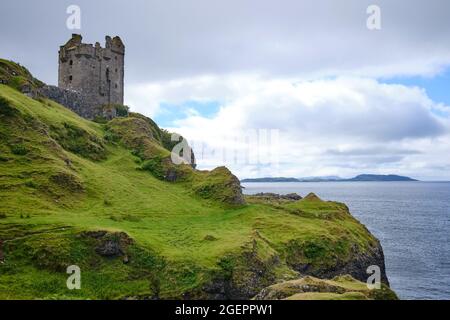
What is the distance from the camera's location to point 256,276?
44125 mm

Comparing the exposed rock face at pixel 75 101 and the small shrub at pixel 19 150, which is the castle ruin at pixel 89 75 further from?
the small shrub at pixel 19 150

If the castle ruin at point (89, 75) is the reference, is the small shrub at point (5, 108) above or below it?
below

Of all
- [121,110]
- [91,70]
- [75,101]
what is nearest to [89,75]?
[91,70]

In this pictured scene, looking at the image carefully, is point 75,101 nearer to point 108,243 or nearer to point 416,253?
point 108,243

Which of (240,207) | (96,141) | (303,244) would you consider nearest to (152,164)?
(96,141)

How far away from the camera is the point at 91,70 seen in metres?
91.9

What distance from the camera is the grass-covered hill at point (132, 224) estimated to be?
131 feet

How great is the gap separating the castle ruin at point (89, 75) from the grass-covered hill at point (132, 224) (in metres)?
11.7

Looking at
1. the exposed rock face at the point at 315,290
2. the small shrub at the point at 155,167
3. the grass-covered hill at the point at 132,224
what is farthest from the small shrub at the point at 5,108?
the exposed rock face at the point at 315,290

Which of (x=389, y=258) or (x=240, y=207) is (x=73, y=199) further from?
(x=389, y=258)

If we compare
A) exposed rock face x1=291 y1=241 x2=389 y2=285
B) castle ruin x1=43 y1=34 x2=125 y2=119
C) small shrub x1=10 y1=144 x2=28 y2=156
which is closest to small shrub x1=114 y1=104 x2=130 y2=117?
castle ruin x1=43 y1=34 x2=125 y2=119
